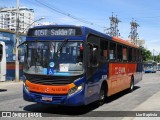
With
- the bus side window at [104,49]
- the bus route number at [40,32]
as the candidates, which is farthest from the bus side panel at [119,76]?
the bus route number at [40,32]

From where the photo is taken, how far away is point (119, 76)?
16031 mm

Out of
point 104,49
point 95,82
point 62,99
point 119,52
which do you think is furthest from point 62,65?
point 119,52

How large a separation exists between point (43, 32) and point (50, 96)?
2200mm

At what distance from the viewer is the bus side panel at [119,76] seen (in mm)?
14289

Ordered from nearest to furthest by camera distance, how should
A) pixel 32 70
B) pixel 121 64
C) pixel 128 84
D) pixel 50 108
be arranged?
1. pixel 32 70
2. pixel 50 108
3. pixel 121 64
4. pixel 128 84

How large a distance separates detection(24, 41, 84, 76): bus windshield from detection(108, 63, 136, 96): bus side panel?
12.0 feet

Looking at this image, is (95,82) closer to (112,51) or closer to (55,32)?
(55,32)

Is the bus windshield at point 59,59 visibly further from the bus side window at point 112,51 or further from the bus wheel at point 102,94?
the bus side window at point 112,51

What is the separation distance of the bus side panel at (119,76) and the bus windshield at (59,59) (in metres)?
3.64

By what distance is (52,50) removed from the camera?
425 inches

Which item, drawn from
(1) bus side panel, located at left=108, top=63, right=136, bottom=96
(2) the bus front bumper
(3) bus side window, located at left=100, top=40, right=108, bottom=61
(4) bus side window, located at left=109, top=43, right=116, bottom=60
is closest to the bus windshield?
(2) the bus front bumper

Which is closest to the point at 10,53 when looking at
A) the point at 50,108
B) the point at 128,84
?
the point at 128,84

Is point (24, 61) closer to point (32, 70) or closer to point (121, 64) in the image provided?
point (32, 70)

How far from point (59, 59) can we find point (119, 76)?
237 inches
